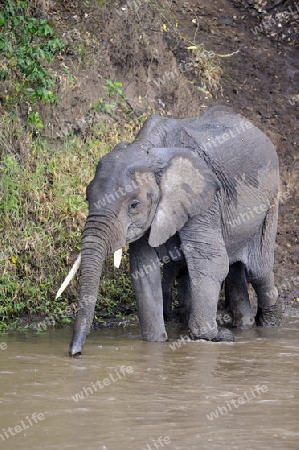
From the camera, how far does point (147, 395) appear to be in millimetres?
6910

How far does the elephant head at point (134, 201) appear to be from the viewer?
27.5 ft

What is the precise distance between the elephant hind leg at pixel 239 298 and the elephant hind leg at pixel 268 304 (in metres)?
0.17

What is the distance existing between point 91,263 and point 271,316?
10.4ft

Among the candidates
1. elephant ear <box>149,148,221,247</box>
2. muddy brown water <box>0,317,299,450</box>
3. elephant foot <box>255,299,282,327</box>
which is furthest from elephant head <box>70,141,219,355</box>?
elephant foot <box>255,299,282,327</box>

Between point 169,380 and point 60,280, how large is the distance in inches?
134

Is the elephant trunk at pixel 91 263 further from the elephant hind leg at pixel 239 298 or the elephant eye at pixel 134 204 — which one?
the elephant hind leg at pixel 239 298

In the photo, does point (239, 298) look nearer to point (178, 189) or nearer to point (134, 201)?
point (178, 189)

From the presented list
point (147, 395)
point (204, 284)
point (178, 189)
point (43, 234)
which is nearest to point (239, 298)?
point (204, 284)

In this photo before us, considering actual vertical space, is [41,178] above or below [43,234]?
above

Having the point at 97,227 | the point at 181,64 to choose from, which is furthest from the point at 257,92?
the point at 97,227

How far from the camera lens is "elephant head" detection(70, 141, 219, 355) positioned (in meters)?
8.39

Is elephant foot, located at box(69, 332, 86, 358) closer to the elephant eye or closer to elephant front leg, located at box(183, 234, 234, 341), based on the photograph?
the elephant eye

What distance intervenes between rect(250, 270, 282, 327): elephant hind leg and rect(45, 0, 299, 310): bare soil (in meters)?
0.91

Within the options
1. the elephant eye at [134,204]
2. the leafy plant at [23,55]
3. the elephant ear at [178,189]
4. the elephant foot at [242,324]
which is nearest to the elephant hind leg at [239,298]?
the elephant foot at [242,324]
